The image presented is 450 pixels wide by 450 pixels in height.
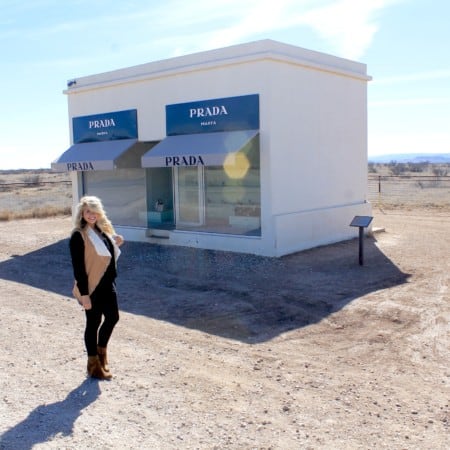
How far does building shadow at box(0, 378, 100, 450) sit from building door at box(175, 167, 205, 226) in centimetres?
937

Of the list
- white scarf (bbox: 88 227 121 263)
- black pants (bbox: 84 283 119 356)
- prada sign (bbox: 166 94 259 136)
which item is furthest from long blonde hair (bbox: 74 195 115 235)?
prada sign (bbox: 166 94 259 136)

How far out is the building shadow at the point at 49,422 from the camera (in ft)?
14.7

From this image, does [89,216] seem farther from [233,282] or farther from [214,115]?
[214,115]

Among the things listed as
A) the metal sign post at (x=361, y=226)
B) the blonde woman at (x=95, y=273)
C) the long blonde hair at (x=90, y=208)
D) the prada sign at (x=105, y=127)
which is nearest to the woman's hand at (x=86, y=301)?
the blonde woman at (x=95, y=273)

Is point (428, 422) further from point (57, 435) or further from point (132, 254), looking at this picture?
point (132, 254)

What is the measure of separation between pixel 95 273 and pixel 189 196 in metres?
9.44

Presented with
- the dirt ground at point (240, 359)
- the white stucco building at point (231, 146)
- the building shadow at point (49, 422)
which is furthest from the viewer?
the white stucco building at point (231, 146)

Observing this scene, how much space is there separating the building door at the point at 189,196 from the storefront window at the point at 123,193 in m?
1.29

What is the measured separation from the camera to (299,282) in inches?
399

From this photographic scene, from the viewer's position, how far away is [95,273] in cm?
560

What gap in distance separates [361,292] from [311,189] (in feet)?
16.5

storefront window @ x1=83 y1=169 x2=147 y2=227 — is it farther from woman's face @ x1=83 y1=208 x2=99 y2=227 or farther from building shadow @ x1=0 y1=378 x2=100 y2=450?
building shadow @ x1=0 y1=378 x2=100 y2=450

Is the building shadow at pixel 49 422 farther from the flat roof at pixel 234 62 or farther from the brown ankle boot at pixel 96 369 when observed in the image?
the flat roof at pixel 234 62

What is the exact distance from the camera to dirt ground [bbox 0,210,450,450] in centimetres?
462
